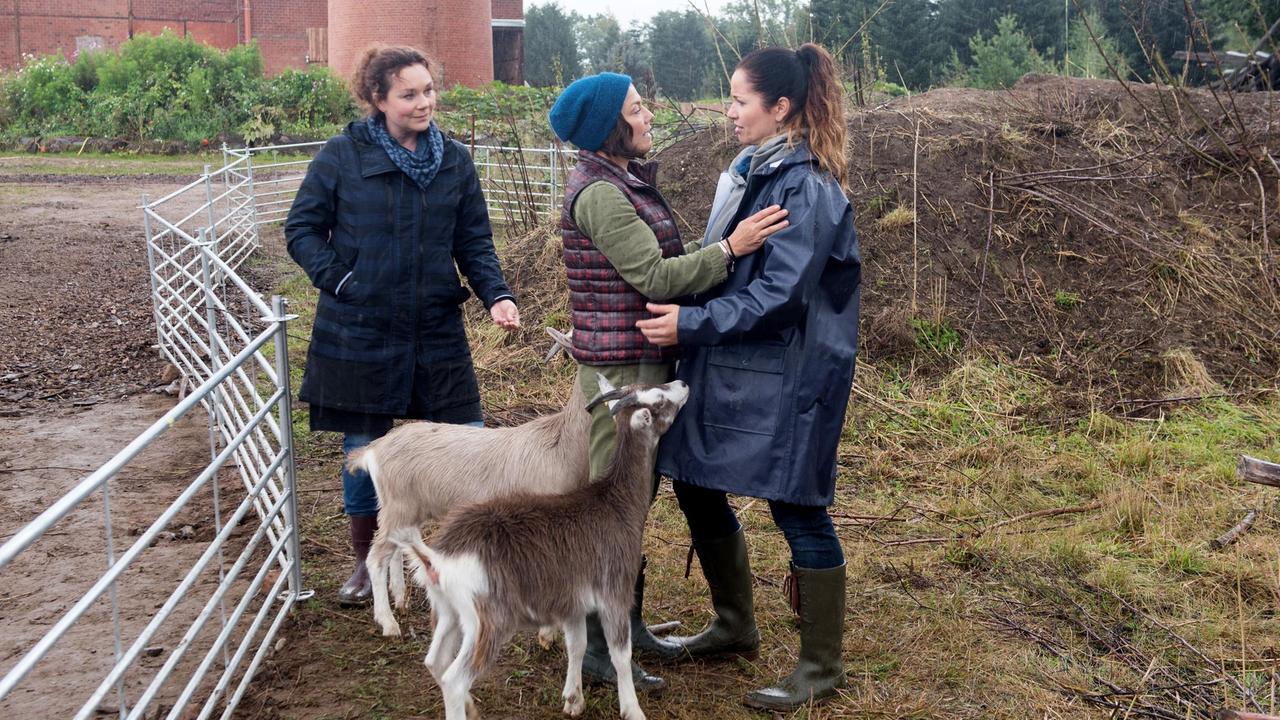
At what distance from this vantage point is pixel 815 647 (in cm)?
341

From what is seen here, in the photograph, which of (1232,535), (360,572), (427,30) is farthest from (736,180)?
(427,30)

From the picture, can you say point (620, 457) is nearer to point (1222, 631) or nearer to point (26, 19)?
point (1222, 631)

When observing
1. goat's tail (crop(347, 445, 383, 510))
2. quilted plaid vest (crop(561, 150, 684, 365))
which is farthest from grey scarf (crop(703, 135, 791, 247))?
goat's tail (crop(347, 445, 383, 510))

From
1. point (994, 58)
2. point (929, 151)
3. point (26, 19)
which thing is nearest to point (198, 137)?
point (26, 19)

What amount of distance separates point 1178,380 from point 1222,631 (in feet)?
11.0

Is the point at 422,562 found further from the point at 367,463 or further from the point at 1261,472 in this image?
the point at 1261,472

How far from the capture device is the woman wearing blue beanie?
10.1ft

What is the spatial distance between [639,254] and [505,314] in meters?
1.09

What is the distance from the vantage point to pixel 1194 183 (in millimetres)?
8906

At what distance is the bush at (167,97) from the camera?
73.2 ft

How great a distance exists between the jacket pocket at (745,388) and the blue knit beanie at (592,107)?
29.0 inches

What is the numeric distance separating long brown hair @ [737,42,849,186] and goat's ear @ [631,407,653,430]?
2.94ft

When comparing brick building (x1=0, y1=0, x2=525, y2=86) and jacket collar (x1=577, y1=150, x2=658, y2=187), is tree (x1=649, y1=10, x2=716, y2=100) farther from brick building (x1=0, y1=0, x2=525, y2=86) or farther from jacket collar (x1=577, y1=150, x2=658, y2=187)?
jacket collar (x1=577, y1=150, x2=658, y2=187)

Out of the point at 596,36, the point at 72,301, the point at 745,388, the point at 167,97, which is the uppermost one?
the point at 596,36
